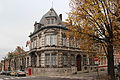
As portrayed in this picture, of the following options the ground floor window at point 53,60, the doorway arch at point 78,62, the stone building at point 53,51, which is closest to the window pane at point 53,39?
the stone building at point 53,51

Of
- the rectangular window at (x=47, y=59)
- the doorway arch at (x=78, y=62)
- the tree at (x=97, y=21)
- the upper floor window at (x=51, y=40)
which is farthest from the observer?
the doorway arch at (x=78, y=62)

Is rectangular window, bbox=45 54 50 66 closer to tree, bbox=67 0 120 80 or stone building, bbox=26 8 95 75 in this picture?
stone building, bbox=26 8 95 75

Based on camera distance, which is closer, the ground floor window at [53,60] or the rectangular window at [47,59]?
the ground floor window at [53,60]

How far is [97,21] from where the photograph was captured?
1512cm

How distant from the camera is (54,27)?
31.5 m

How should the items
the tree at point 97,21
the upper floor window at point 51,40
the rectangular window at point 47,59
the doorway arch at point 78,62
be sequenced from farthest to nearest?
1. the doorway arch at point 78,62
2. the upper floor window at point 51,40
3. the rectangular window at point 47,59
4. the tree at point 97,21

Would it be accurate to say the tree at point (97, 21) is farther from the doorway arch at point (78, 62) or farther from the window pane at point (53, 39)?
the doorway arch at point (78, 62)

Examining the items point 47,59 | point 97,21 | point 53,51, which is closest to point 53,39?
point 53,51

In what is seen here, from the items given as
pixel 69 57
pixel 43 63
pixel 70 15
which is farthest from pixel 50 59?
pixel 70 15

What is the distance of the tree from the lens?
1431 centimetres

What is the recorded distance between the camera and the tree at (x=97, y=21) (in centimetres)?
1431

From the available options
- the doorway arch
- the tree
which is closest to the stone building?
the doorway arch

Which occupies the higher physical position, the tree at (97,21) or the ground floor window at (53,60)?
the tree at (97,21)

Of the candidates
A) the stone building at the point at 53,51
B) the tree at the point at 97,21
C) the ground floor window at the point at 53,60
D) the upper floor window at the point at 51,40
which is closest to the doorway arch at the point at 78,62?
the stone building at the point at 53,51
